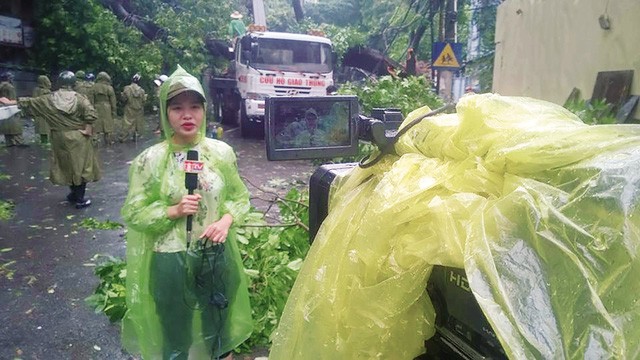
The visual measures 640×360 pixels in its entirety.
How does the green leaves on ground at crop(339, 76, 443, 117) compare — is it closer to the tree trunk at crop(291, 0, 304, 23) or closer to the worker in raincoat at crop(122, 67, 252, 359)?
the worker in raincoat at crop(122, 67, 252, 359)

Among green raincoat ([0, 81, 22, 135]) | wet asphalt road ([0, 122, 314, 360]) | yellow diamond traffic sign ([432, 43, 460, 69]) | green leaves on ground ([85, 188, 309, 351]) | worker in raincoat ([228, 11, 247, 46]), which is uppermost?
worker in raincoat ([228, 11, 247, 46])

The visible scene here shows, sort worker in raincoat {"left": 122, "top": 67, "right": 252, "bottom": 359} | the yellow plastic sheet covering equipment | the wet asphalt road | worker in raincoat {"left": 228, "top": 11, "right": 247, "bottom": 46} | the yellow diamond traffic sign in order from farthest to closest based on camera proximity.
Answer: worker in raincoat {"left": 228, "top": 11, "right": 247, "bottom": 46} → the yellow diamond traffic sign → the wet asphalt road → worker in raincoat {"left": 122, "top": 67, "right": 252, "bottom": 359} → the yellow plastic sheet covering equipment

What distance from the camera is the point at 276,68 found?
1253 cm

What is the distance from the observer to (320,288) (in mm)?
1338

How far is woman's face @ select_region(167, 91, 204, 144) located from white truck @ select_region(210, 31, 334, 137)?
968 cm

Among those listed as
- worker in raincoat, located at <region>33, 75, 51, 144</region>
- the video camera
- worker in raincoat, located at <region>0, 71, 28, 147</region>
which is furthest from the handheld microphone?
worker in raincoat, located at <region>0, 71, 28, 147</region>

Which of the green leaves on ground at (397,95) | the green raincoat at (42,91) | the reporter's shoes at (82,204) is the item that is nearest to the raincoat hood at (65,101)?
the reporter's shoes at (82,204)

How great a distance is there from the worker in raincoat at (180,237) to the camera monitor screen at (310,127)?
883 mm

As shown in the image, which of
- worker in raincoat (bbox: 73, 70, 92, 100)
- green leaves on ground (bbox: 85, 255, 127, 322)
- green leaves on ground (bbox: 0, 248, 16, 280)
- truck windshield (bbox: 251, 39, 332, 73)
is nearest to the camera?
green leaves on ground (bbox: 85, 255, 127, 322)

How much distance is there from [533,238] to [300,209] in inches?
118

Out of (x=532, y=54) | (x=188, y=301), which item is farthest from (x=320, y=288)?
(x=532, y=54)

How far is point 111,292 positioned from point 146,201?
160 cm

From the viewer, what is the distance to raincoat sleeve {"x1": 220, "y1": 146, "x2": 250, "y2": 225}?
2.57 meters

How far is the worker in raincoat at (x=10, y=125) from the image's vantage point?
10430 millimetres
